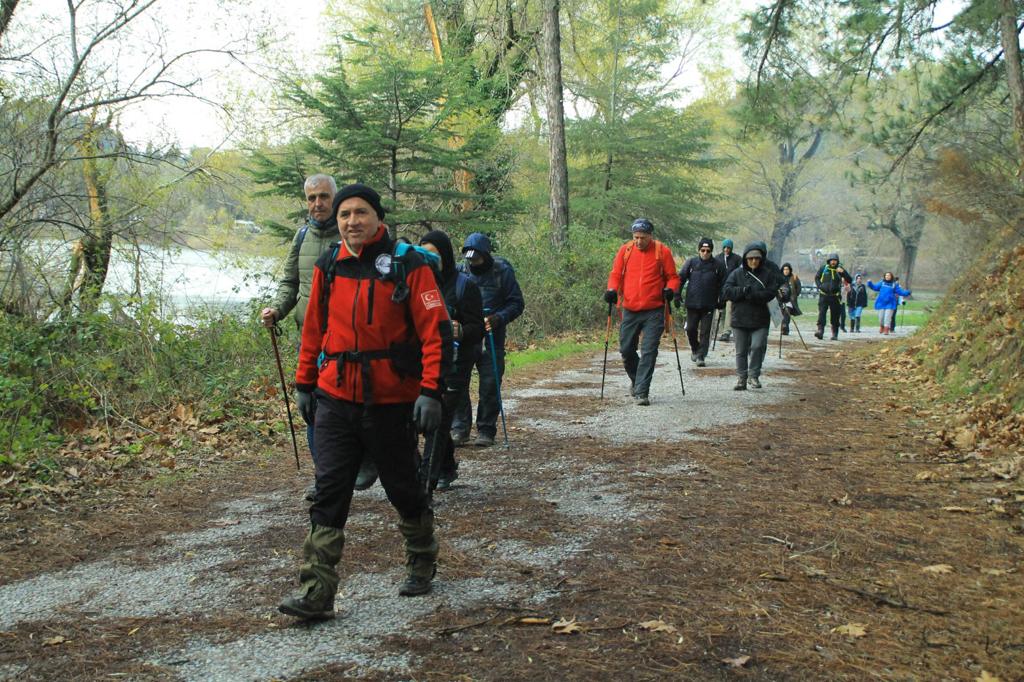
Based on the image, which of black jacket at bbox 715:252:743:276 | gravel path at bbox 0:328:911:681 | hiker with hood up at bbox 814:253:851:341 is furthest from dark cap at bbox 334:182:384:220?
hiker with hood up at bbox 814:253:851:341

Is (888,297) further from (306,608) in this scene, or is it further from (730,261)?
(306,608)

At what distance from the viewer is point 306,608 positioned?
411 cm

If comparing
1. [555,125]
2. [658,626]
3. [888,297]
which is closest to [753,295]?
[658,626]

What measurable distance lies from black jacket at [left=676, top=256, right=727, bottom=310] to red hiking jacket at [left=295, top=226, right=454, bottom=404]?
10.7 metres

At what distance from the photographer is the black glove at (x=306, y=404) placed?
4.84 m

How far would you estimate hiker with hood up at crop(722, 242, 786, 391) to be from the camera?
11906 mm

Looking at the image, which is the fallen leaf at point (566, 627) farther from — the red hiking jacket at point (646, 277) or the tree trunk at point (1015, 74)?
the tree trunk at point (1015, 74)

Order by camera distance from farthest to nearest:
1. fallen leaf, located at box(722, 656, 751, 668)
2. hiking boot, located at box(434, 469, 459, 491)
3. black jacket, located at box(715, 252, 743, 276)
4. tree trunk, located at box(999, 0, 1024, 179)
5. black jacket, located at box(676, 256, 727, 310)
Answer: black jacket, located at box(715, 252, 743, 276), black jacket, located at box(676, 256, 727, 310), tree trunk, located at box(999, 0, 1024, 179), hiking boot, located at box(434, 469, 459, 491), fallen leaf, located at box(722, 656, 751, 668)

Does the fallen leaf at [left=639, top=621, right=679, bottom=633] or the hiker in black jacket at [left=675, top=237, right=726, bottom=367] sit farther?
the hiker in black jacket at [left=675, top=237, right=726, bottom=367]

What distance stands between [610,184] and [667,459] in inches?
926

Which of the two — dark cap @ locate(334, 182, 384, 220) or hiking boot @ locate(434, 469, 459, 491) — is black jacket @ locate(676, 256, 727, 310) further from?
dark cap @ locate(334, 182, 384, 220)

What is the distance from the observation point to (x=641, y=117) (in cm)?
3044

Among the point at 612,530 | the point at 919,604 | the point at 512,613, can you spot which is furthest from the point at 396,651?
the point at 919,604

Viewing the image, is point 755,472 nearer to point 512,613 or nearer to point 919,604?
point 919,604
